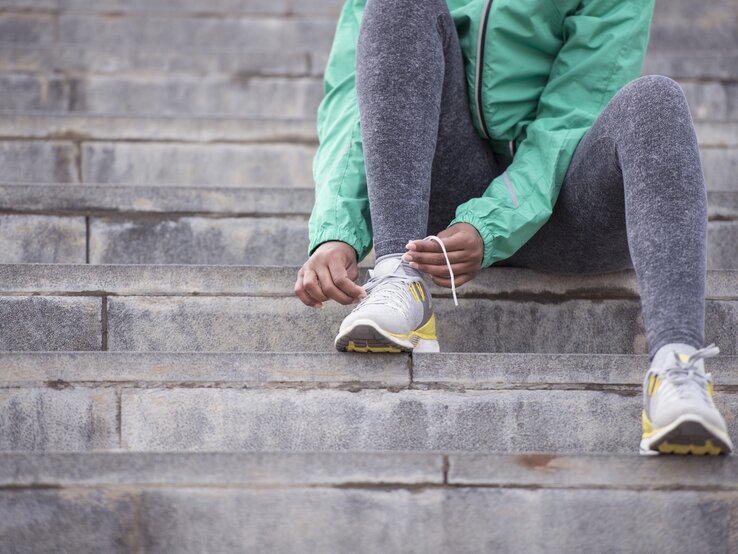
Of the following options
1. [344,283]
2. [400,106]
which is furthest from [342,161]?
[344,283]

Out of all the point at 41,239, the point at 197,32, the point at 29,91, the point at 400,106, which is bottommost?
the point at 41,239

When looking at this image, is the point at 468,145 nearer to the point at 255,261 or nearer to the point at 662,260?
the point at 662,260

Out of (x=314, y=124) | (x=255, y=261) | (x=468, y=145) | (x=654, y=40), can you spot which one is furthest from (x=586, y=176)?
(x=654, y=40)

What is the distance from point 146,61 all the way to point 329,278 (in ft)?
7.54

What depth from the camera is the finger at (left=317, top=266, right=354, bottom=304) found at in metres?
1.75

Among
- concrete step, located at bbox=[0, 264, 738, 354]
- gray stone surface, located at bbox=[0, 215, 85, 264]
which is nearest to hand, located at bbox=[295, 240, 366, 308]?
concrete step, located at bbox=[0, 264, 738, 354]

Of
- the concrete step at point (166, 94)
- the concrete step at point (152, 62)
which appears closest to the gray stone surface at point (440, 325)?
the concrete step at point (166, 94)

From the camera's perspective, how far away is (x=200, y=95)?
3684 mm

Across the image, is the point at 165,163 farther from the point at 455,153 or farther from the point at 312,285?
the point at 312,285

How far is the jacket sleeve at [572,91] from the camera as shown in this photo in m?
1.91

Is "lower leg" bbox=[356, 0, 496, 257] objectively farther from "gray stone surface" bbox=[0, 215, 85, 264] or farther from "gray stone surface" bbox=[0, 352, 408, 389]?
"gray stone surface" bbox=[0, 215, 85, 264]

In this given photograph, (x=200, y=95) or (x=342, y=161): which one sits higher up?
(x=200, y=95)

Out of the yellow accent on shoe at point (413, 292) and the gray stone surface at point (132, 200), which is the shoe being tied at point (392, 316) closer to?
the yellow accent on shoe at point (413, 292)

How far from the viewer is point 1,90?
3582 millimetres
